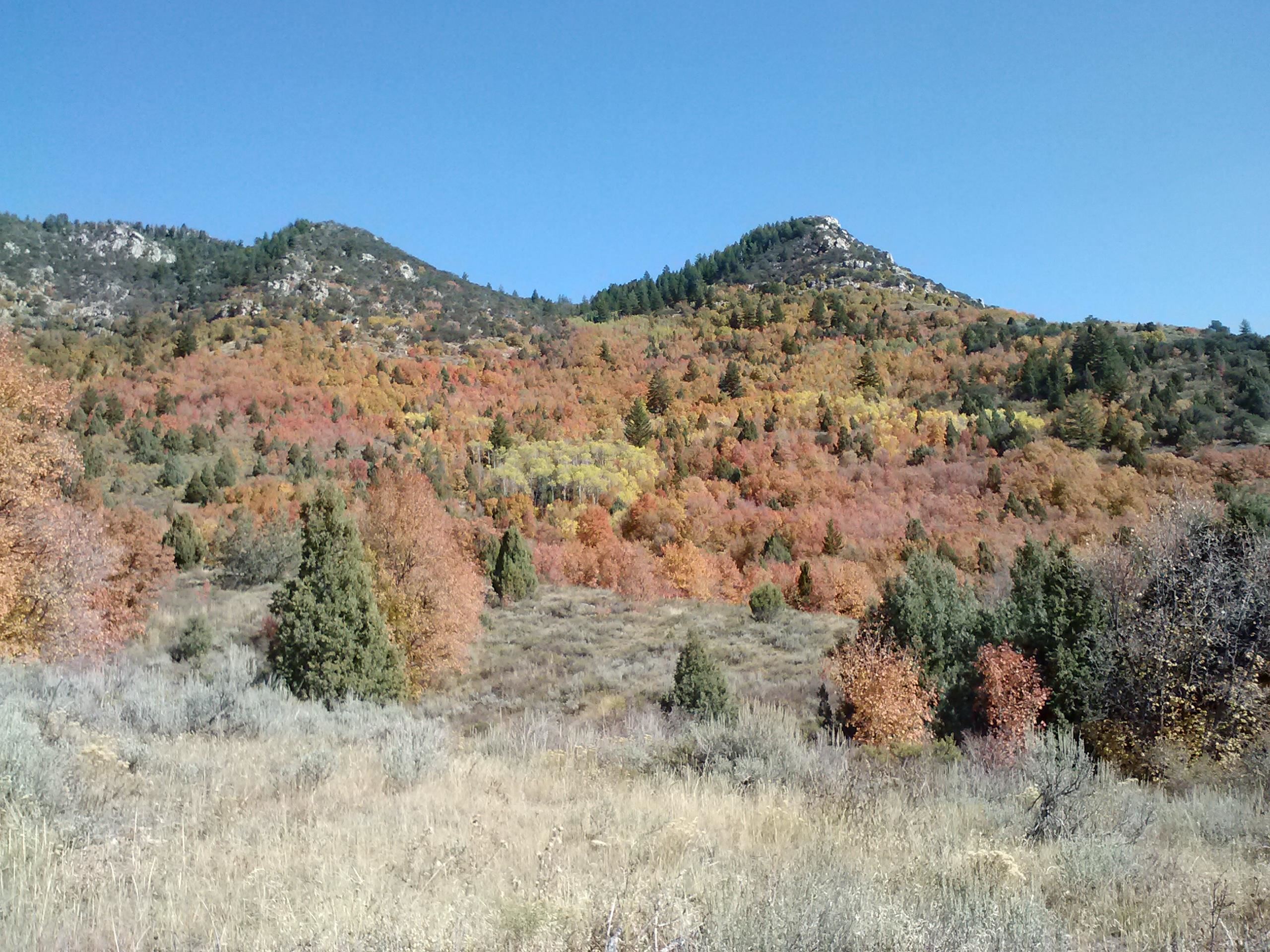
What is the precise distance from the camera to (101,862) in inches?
131

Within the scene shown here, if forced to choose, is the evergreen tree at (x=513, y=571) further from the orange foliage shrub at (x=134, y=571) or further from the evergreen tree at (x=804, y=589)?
the evergreen tree at (x=804, y=589)

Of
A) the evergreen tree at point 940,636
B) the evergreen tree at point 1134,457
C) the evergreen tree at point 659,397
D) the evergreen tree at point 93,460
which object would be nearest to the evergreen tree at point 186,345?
the evergreen tree at point 93,460

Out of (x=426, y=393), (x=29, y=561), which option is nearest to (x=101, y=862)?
(x=29, y=561)

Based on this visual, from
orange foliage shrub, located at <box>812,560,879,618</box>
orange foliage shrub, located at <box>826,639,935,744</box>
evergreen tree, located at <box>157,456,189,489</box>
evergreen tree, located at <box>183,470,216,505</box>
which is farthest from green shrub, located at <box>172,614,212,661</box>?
orange foliage shrub, located at <box>812,560,879,618</box>

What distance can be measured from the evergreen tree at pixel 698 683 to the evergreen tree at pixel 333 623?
21.3 feet

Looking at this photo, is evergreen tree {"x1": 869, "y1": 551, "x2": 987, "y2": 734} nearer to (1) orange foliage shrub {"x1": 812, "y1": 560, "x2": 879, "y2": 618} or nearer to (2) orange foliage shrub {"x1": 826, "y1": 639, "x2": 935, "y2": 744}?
(2) orange foliage shrub {"x1": 826, "y1": 639, "x2": 935, "y2": 744}

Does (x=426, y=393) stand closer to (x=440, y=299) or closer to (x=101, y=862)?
(x=440, y=299)

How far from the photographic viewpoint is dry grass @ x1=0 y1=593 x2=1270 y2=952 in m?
2.70

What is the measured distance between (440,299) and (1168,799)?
382 feet

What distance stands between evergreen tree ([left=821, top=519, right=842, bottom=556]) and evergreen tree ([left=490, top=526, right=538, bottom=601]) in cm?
3136

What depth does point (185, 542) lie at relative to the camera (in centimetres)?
3353

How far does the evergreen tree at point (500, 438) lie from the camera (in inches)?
3012

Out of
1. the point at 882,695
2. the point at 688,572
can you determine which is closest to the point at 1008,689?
the point at 882,695

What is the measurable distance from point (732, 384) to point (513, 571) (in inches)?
2685
